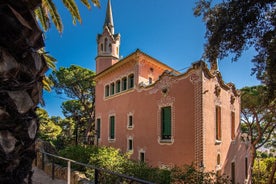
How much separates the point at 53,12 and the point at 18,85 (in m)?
4.87

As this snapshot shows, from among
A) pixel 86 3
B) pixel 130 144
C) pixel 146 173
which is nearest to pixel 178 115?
pixel 146 173

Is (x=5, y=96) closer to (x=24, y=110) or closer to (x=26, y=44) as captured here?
(x=24, y=110)

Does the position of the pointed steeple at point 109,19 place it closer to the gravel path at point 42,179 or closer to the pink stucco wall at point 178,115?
the pink stucco wall at point 178,115

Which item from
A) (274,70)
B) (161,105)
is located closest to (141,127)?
(161,105)

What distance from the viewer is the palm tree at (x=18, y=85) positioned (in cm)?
324

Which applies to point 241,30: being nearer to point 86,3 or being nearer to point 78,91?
point 86,3

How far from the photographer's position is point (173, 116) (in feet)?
44.5

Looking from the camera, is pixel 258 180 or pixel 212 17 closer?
pixel 212 17

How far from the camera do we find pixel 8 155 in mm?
3258

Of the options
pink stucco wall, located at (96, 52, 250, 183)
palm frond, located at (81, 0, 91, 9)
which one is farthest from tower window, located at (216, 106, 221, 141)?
palm frond, located at (81, 0, 91, 9)

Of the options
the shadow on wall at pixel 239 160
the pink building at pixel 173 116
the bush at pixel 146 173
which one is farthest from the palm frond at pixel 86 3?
the shadow on wall at pixel 239 160

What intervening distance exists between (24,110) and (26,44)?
1104mm

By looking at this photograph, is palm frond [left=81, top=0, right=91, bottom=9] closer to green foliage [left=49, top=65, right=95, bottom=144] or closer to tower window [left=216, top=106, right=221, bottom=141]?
tower window [left=216, top=106, right=221, bottom=141]

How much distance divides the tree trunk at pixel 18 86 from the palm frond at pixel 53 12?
3500 mm
